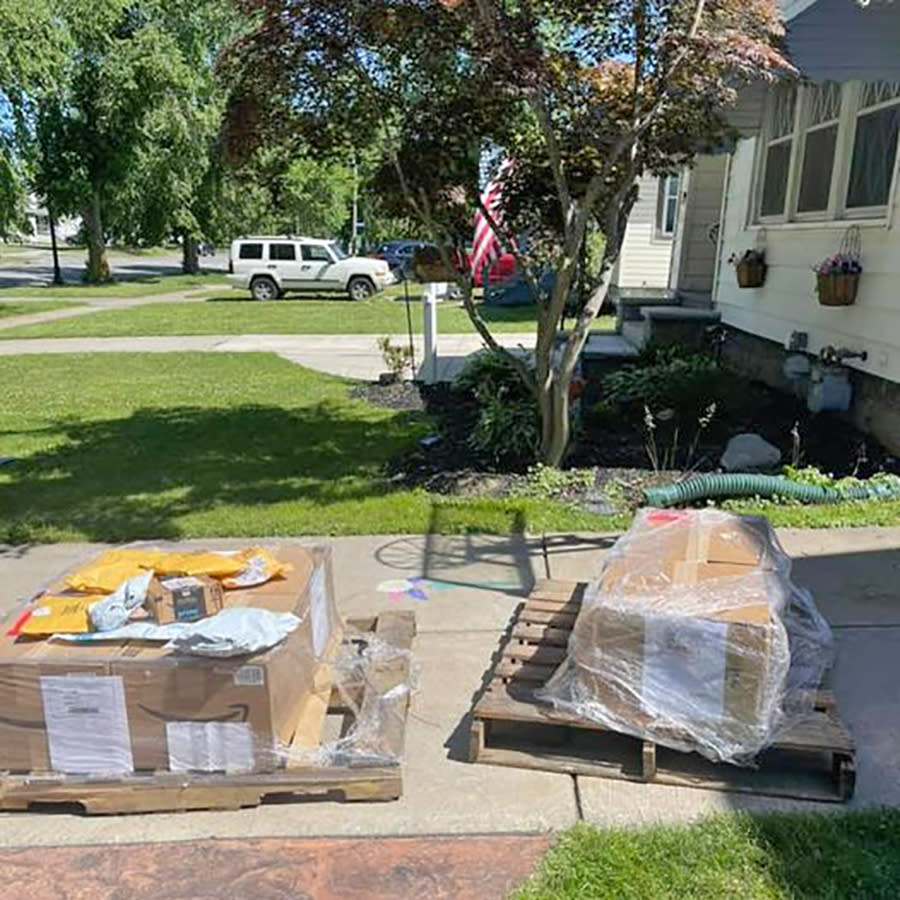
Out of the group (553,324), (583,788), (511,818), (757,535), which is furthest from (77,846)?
(553,324)

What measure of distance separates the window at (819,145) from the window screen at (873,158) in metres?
0.37

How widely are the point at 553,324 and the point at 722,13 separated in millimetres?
2099

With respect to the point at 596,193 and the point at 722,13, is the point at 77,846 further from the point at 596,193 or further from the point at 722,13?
the point at 722,13

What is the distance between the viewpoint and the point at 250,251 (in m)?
23.9

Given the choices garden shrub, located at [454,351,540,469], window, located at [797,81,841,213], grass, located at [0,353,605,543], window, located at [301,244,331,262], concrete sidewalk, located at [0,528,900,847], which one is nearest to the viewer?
concrete sidewalk, located at [0,528,900,847]

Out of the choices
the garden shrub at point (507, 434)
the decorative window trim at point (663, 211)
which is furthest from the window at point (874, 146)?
the decorative window trim at point (663, 211)

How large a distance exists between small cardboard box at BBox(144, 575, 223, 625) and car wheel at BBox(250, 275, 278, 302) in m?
22.3

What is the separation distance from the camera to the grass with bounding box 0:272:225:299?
2695cm

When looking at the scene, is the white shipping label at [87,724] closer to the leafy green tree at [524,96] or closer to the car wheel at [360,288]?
the leafy green tree at [524,96]

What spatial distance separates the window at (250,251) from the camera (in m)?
23.8

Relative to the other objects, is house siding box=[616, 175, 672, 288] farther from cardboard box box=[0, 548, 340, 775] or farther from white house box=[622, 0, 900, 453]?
cardboard box box=[0, 548, 340, 775]

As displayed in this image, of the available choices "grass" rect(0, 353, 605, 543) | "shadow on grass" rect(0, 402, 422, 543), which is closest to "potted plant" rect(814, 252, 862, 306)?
"grass" rect(0, 353, 605, 543)

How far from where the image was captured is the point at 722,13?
4984mm

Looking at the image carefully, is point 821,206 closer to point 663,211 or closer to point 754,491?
point 754,491
